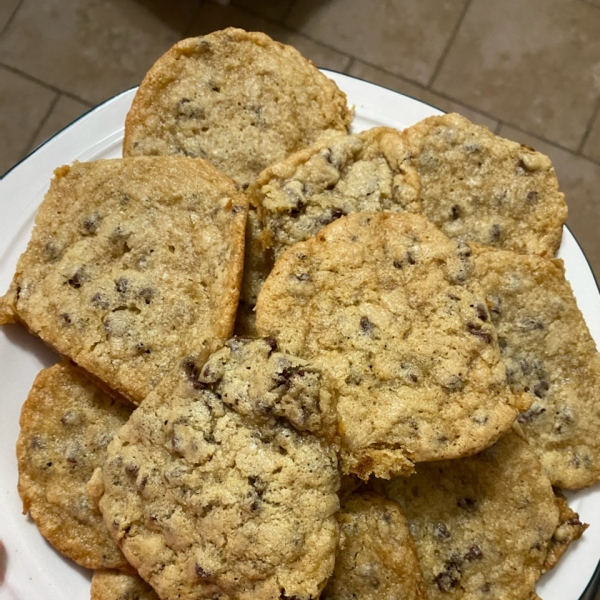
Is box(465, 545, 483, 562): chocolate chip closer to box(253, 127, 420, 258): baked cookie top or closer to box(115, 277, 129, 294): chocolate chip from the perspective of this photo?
box(253, 127, 420, 258): baked cookie top

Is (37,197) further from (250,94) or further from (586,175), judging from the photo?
(586,175)

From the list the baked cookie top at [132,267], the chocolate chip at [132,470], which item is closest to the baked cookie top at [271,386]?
the baked cookie top at [132,267]

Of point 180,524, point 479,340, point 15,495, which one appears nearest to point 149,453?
point 180,524

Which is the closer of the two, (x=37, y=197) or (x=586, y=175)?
(x=37, y=197)

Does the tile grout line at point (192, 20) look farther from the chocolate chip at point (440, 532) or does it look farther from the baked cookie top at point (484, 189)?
the chocolate chip at point (440, 532)

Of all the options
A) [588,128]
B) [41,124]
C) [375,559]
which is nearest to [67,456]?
[375,559]

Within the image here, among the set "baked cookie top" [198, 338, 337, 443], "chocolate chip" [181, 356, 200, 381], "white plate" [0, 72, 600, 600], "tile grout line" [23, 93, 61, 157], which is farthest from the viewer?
"tile grout line" [23, 93, 61, 157]

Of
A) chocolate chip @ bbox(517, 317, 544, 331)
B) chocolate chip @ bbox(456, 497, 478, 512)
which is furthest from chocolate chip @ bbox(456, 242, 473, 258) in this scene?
chocolate chip @ bbox(456, 497, 478, 512)
